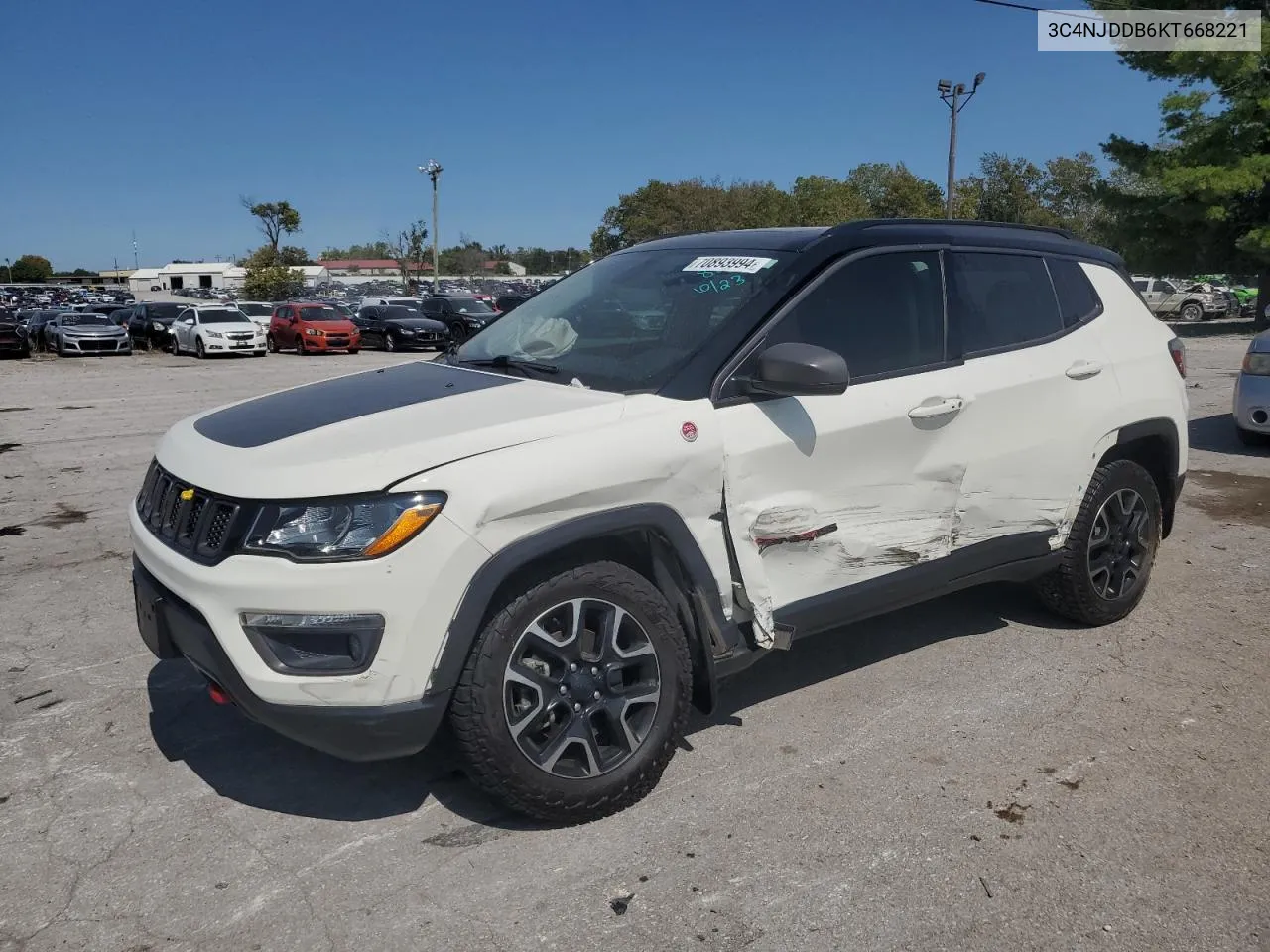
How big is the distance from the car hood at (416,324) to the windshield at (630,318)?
2595 centimetres

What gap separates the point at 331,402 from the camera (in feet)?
11.7

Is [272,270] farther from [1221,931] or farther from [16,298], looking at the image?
[1221,931]

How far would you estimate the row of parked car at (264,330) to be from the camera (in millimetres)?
28453

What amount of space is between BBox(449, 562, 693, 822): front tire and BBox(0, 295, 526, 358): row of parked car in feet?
81.6

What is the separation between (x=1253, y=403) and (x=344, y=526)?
8.57 meters

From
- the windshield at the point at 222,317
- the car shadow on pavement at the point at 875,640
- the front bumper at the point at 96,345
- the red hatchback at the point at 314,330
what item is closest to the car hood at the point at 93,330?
the front bumper at the point at 96,345

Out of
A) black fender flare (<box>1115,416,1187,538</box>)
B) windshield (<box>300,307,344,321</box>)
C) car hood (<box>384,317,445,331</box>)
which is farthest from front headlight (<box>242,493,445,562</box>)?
windshield (<box>300,307,344,321</box>)

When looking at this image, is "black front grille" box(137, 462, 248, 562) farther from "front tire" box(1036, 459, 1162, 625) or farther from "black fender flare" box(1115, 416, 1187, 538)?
"black fender flare" box(1115, 416, 1187, 538)

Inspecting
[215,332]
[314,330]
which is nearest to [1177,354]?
[314,330]

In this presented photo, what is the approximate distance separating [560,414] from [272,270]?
67858 mm

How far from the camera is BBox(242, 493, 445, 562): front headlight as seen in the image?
8.96ft

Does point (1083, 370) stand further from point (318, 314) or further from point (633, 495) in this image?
point (318, 314)

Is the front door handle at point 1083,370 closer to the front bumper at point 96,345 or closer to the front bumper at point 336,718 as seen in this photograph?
the front bumper at point 336,718

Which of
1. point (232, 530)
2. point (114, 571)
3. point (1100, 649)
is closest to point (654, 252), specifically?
point (232, 530)
